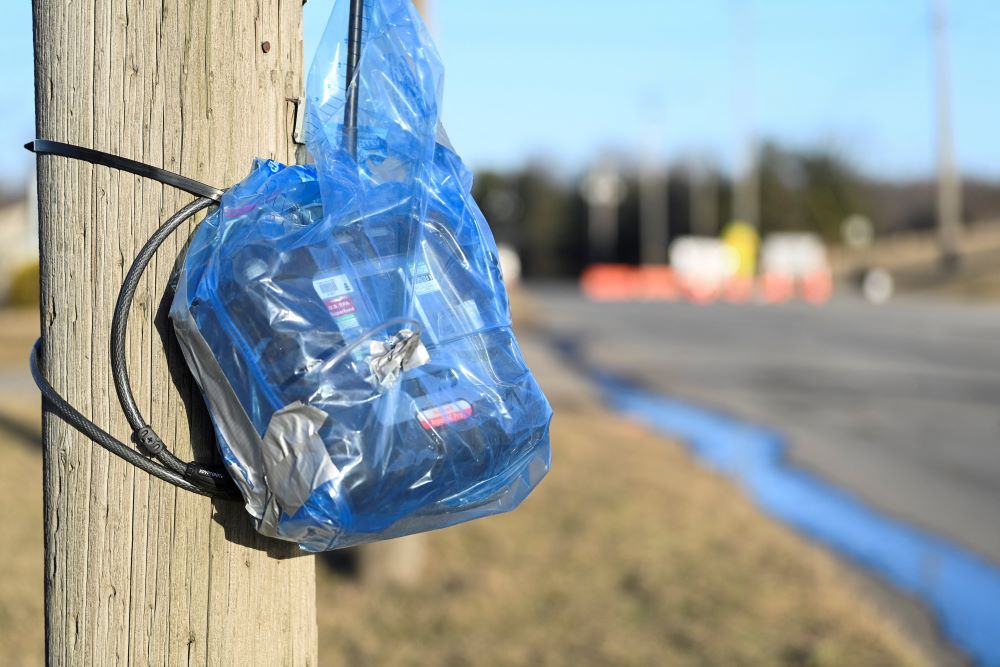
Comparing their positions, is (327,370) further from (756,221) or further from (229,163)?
(756,221)

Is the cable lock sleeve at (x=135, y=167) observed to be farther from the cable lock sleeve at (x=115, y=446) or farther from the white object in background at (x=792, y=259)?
the white object in background at (x=792, y=259)

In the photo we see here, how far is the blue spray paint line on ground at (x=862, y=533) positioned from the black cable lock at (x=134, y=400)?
435 centimetres

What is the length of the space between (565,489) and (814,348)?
34.4ft

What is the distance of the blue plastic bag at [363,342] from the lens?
1338 millimetres

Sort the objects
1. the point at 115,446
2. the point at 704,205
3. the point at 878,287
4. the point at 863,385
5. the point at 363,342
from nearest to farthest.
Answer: the point at 363,342 < the point at 115,446 < the point at 863,385 < the point at 878,287 < the point at 704,205

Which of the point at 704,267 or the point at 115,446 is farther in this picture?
the point at 704,267

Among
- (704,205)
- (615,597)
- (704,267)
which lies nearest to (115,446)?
(615,597)

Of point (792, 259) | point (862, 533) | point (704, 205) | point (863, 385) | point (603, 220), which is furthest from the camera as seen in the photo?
point (603, 220)

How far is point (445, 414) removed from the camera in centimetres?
137

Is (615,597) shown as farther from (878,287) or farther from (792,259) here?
(792,259)

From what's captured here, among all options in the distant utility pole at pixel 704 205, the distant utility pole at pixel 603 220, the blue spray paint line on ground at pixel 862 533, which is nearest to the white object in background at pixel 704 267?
the distant utility pole at pixel 704 205

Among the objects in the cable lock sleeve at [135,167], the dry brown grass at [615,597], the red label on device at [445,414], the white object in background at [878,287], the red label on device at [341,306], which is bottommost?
the white object in background at [878,287]

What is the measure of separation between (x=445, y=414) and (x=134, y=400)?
47cm

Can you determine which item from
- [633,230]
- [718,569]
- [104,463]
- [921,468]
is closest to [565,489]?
[718,569]
